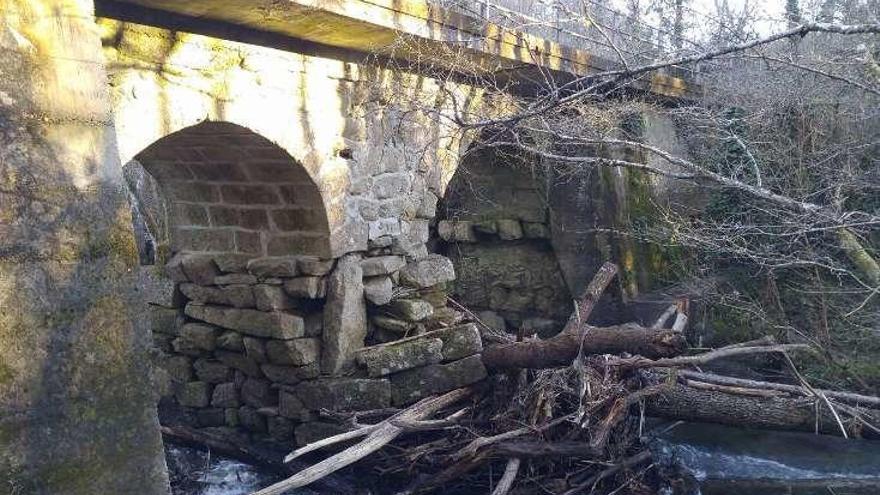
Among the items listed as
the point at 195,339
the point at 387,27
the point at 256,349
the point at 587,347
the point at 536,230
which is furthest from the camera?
the point at 536,230

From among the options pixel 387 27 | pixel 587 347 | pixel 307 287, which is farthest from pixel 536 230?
pixel 387 27

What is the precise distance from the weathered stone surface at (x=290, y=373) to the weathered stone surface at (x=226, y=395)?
0.39 metres

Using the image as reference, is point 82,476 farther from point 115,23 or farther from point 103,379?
point 115,23

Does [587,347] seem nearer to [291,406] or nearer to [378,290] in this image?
[378,290]

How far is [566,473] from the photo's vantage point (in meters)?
4.61

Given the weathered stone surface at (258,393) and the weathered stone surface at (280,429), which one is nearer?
the weathered stone surface at (280,429)

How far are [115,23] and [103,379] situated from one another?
1707mm

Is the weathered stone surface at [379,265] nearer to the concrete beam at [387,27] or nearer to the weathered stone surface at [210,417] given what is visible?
the concrete beam at [387,27]

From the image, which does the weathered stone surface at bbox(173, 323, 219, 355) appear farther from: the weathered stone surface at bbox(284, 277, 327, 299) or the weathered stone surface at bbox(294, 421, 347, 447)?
the weathered stone surface at bbox(294, 421, 347, 447)

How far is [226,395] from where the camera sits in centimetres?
533

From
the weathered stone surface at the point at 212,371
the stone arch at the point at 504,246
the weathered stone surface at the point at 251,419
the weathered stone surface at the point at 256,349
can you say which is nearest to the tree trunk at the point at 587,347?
the weathered stone surface at the point at 256,349

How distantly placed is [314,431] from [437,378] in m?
0.86

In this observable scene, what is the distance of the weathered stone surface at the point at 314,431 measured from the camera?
4.82 metres

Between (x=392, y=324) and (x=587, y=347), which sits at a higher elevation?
(x=392, y=324)
